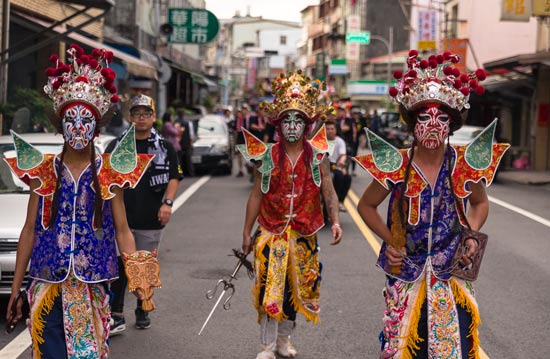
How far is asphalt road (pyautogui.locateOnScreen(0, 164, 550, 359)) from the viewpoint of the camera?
7.03 meters

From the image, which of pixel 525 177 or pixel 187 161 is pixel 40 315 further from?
pixel 525 177

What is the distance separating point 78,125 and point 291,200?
6.88 ft

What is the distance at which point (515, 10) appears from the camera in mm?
27391

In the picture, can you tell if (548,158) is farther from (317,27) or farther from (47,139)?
(317,27)

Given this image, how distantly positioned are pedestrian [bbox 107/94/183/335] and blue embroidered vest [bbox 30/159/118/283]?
243cm

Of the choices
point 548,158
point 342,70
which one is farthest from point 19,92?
point 342,70

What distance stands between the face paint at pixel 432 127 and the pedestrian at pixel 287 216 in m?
1.83

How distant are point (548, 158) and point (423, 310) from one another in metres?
24.5

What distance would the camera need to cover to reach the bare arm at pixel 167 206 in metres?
7.35

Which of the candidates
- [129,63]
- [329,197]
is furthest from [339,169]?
[129,63]

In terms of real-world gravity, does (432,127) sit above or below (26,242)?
above

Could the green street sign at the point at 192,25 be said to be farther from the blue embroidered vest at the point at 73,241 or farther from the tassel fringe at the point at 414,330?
the tassel fringe at the point at 414,330

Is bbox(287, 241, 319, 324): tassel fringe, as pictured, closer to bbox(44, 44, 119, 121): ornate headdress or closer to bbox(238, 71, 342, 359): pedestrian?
bbox(238, 71, 342, 359): pedestrian

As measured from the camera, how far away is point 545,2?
2322cm
